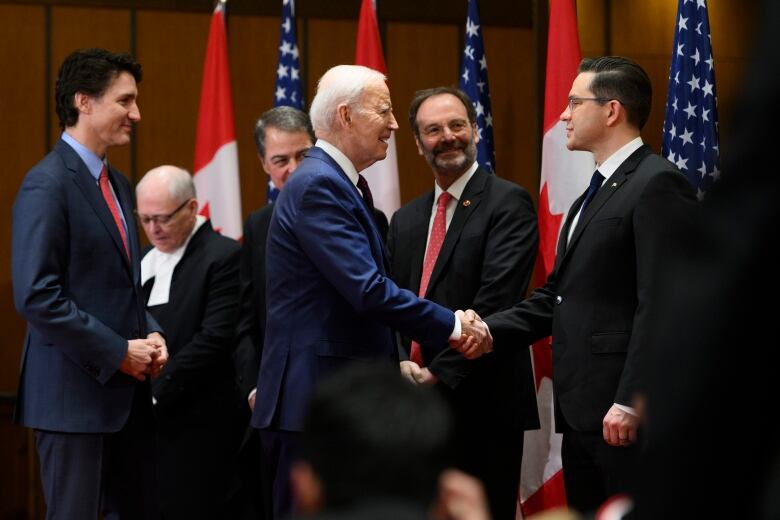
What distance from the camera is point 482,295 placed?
370 centimetres

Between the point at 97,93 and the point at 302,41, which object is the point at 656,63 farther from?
the point at 97,93

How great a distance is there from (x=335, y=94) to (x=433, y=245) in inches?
34.5

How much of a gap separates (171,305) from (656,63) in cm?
252

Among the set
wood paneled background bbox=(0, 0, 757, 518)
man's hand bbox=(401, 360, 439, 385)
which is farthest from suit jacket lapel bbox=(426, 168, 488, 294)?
wood paneled background bbox=(0, 0, 757, 518)

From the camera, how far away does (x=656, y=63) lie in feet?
16.6

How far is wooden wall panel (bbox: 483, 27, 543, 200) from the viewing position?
6.37m

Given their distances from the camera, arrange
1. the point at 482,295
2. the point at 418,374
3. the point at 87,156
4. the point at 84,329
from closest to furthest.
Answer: the point at 84,329 → the point at 87,156 → the point at 418,374 → the point at 482,295

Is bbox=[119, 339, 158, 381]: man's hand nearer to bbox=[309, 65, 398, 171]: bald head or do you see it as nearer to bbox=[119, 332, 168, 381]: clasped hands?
bbox=[119, 332, 168, 381]: clasped hands

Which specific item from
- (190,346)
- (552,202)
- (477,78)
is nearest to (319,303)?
(190,346)

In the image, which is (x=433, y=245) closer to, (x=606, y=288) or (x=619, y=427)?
(x=606, y=288)

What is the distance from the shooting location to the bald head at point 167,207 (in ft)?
14.8

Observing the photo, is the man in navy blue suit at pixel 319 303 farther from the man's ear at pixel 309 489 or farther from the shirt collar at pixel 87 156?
the man's ear at pixel 309 489

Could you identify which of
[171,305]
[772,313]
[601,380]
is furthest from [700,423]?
[171,305]

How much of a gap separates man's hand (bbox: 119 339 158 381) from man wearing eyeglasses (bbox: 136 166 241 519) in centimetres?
99
